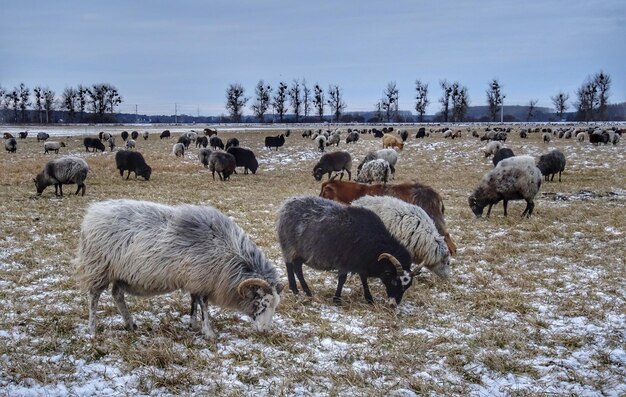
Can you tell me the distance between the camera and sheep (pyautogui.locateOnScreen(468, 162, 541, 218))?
41.2 feet

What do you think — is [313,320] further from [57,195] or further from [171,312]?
[57,195]

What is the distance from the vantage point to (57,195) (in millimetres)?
15656

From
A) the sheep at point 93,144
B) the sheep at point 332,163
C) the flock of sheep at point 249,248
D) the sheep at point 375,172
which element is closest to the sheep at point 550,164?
the sheep at point 375,172

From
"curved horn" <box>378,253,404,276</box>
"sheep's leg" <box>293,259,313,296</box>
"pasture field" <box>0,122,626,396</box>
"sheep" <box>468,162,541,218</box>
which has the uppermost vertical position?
"sheep" <box>468,162,541,218</box>

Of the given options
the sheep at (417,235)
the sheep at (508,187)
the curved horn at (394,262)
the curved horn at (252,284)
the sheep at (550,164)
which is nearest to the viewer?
the curved horn at (252,284)

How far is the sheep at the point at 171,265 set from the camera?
16.6ft

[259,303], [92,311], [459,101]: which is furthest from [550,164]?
[459,101]

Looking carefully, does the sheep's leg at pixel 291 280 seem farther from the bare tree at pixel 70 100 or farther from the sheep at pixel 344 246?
the bare tree at pixel 70 100

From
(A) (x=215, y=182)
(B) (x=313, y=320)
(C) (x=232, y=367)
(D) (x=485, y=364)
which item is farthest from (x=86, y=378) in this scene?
(A) (x=215, y=182)

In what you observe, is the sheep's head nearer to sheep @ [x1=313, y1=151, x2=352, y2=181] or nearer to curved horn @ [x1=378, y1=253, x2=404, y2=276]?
curved horn @ [x1=378, y1=253, x2=404, y2=276]

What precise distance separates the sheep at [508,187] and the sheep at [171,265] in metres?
9.03

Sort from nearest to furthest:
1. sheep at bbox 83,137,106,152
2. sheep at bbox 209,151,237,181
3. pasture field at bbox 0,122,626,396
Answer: pasture field at bbox 0,122,626,396 → sheep at bbox 209,151,237,181 → sheep at bbox 83,137,106,152

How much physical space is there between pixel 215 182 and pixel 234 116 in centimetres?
7254

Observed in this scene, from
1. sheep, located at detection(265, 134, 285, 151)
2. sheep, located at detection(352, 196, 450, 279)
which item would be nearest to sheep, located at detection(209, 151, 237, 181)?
sheep, located at detection(352, 196, 450, 279)
